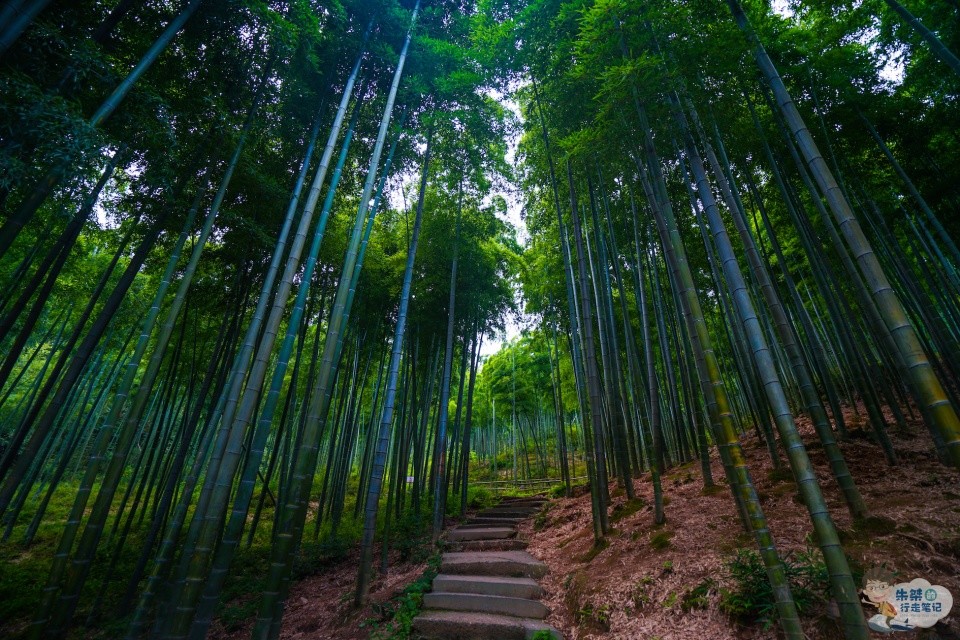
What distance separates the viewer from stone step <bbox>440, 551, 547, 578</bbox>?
4.08m

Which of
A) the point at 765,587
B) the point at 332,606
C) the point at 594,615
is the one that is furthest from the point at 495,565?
the point at 765,587

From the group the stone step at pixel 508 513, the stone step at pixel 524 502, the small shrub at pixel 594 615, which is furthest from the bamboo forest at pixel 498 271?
the stone step at pixel 524 502

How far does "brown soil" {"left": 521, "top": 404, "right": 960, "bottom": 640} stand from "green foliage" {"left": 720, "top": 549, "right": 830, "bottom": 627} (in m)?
0.07

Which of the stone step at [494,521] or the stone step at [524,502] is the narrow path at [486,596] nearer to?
the stone step at [494,521]

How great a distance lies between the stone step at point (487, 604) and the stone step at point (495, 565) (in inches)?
21.3

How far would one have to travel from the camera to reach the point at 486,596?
11.6 ft

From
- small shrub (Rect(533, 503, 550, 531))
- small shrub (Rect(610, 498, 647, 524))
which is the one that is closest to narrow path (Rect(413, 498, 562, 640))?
small shrub (Rect(533, 503, 550, 531))

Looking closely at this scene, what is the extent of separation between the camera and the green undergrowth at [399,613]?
10.6ft

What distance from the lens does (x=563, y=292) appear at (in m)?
7.55

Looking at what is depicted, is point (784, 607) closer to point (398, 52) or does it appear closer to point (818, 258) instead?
point (818, 258)

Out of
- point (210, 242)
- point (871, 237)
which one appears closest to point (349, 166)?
point (210, 242)

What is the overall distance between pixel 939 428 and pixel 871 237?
6.60 meters

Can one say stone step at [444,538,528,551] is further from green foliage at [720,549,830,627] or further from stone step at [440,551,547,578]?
green foliage at [720,549,830,627]

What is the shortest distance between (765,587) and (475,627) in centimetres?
222
